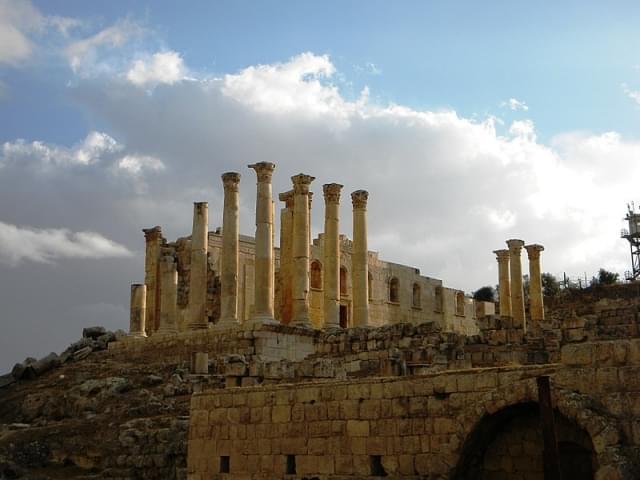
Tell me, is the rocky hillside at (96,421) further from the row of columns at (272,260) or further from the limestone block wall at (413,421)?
the row of columns at (272,260)

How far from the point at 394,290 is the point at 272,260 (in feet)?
64.2

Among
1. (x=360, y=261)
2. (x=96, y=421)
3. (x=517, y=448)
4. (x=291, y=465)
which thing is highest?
(x=360, y=261)

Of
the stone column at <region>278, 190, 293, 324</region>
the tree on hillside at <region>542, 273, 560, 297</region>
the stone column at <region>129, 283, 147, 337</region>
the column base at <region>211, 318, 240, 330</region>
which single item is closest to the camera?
the column base at <region>211, 318, 240, 330</region>

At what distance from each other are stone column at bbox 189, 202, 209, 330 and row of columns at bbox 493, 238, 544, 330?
1433 cm

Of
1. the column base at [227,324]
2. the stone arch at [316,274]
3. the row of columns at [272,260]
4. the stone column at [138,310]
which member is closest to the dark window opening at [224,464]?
the row of columns at [272,260]

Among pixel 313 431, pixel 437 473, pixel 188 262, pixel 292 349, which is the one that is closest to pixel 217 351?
pixel 292 349

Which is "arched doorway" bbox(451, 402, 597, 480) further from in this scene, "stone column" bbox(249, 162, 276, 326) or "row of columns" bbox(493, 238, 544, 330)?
"row of columns" bbox(493, 238, 544, 330)

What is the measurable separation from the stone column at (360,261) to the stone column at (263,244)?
12.5ft

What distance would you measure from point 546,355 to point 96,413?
12.7m

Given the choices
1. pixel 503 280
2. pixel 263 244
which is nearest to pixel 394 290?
pixel 503 280

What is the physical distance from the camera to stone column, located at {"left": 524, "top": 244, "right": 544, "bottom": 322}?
41.0 metres

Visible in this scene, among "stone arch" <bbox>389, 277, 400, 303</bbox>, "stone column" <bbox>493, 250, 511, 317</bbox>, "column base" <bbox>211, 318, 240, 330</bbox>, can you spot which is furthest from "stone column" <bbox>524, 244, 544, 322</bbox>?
"column base" <bbox>211, 318, 240, 330</bbox>

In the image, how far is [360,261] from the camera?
35.3 m

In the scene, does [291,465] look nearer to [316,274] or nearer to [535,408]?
[535,408]
